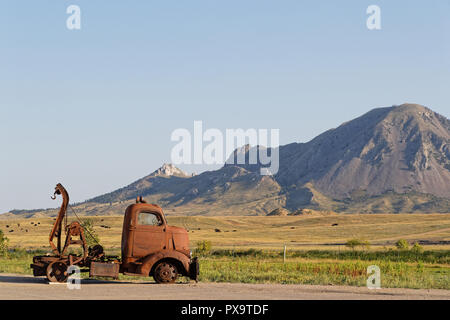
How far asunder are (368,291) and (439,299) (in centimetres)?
283

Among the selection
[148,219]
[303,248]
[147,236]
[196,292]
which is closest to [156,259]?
[147,236]

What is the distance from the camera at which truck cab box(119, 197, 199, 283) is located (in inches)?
930

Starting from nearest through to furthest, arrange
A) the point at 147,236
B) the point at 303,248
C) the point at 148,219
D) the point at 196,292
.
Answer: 1. the point at 196,292
2. the point at 147,236
3. the point at 148,219
4. the point at 303,248

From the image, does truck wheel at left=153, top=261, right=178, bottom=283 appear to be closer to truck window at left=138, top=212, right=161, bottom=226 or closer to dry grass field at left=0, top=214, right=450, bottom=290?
truck window at left=138, top=212, right=161, bottom=226

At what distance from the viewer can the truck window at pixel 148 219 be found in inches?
936

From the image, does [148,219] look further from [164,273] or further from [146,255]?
[164,273]

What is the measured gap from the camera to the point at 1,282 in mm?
24828

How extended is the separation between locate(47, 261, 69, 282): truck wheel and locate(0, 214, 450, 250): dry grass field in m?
63.9


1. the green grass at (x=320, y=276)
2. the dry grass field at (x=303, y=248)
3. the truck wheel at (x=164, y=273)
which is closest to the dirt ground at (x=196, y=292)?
the truck wheel at (x=164, y=273)

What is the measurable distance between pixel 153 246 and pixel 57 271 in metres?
3.68

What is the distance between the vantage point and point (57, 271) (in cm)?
2436
